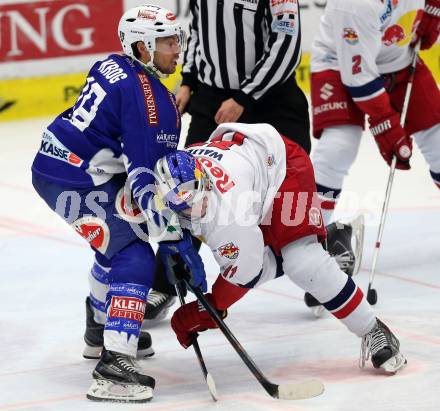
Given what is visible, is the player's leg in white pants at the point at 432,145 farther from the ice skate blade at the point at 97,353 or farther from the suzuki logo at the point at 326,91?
the ice skate blade at the point at 97,353

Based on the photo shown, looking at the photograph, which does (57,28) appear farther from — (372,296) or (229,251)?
(229,251)

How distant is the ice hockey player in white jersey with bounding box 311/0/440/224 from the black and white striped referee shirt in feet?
0.86

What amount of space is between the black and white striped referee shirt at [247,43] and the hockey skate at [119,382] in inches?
51.8

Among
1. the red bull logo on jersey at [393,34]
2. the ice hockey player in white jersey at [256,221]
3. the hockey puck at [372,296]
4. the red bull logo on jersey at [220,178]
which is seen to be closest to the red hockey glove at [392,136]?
the red bull logo on jersey at [393,34]

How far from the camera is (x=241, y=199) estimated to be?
141 inches

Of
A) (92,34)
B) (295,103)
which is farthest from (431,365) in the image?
(92,34)

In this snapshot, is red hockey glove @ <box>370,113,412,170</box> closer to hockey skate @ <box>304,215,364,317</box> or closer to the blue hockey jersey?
hockey skate @ <box>304,215,364,317</box>

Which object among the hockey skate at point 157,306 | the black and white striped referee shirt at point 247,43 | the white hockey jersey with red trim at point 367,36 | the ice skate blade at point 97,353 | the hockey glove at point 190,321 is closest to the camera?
the hockey glove at point 190,321

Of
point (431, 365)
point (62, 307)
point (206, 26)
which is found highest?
point (206, 26)

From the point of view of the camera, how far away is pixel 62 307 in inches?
186

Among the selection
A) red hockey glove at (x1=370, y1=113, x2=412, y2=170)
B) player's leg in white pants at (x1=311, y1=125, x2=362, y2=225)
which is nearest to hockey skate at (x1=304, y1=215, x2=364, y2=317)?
player's leg in white pants at (x1=311, y1=125, x2=362, y2=225)

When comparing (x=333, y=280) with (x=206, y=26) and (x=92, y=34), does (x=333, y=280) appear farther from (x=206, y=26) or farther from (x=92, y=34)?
(x=92, y=34)

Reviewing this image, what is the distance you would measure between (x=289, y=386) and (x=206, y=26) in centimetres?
165

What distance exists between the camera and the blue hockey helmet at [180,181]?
348cm
